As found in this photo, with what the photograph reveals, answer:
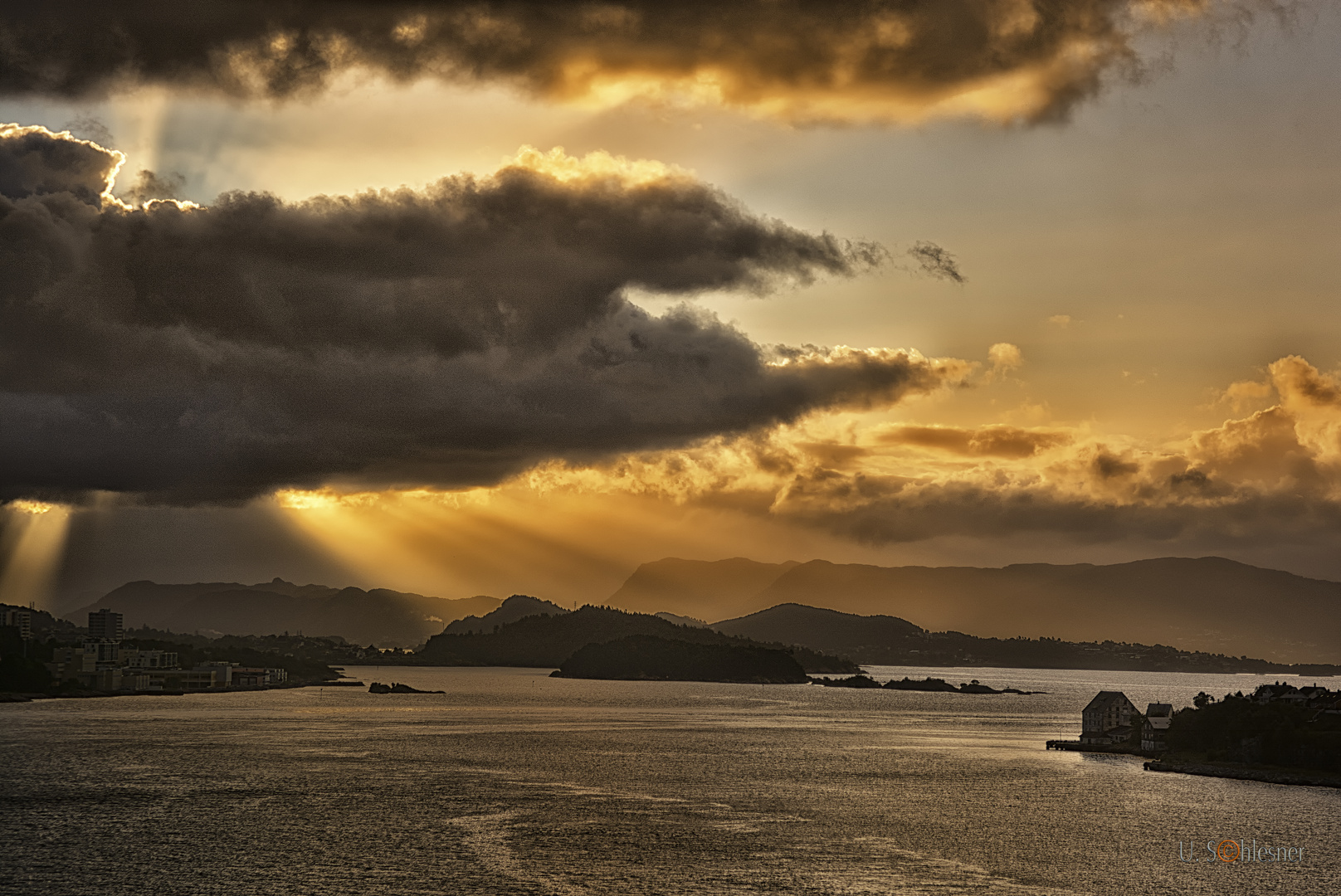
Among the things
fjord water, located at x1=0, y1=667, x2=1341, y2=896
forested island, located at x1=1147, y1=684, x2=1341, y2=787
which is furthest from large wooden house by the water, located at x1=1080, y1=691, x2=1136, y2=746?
fjord water, located at x1=0, y1=667, x2=1341, y2=896

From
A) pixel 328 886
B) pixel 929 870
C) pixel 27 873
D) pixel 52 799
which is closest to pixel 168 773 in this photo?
pixel 52 799

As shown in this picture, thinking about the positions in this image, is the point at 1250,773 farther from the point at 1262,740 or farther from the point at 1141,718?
the point at 1141,718

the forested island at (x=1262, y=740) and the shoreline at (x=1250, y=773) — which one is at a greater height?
the forested island at (x=1262, y=740)

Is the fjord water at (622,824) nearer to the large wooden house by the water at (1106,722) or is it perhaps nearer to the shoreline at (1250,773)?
the shoreline at (1250,773)

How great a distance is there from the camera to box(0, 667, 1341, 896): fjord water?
80125 mm

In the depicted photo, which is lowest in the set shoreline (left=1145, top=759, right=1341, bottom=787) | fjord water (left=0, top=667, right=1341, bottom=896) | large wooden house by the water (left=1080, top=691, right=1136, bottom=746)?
fjord water (left=0, top=667, right=1341, bottom=896)

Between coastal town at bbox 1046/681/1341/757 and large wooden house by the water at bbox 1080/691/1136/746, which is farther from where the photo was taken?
large wooden house by the water at bbox 1080/691/1136/746

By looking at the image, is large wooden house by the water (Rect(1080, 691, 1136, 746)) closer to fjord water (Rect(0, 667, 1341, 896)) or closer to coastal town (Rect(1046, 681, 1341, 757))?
coastal town (Rect(1046, 681, 1341, 757))

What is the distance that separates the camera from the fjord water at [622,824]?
80125mm

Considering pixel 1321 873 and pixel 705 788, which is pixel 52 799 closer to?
pixel 705 788

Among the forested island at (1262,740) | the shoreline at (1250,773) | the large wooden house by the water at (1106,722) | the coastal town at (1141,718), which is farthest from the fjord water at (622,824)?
the large wooden house by the water at (1106,722)

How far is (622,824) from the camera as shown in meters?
102

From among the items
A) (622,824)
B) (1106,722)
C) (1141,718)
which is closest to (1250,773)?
(1141,718)

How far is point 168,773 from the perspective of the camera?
132m
